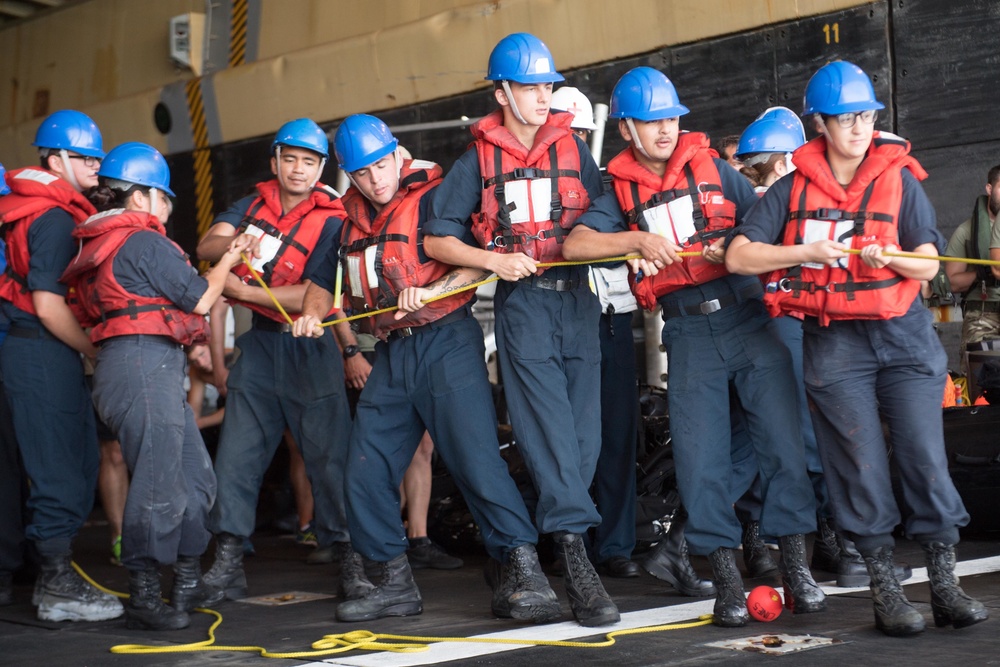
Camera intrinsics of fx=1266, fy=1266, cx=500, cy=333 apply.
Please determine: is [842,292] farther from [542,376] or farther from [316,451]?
[316,451]

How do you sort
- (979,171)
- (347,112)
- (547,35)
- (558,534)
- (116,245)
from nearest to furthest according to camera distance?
1. (558,534)
2. (116,245)
3. (979,171)
4. (547,35)
5. (347,112)

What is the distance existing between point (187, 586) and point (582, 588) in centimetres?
174

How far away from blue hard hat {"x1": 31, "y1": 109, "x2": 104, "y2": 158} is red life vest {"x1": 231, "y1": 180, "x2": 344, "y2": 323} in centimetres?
82

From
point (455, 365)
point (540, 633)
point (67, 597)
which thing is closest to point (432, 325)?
point (455, 365)

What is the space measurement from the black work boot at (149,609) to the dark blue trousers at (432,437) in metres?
0.76

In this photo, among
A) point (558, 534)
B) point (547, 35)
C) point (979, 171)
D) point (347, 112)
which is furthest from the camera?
point (347, 112)

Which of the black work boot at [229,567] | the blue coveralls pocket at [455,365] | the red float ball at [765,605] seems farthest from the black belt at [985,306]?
the black work boot at [229,567]

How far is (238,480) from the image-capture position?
5672mm

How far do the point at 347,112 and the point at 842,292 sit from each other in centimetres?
794

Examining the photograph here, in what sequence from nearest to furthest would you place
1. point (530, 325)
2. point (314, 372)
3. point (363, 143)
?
point (530, 325), point (363, 143), point (314, 372)

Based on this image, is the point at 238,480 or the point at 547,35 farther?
the point at 547,35

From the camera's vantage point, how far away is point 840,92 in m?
4.35

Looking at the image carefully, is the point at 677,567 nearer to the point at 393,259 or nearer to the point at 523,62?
the point at 393,259

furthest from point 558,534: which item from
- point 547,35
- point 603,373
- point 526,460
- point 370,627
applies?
point 547,35
